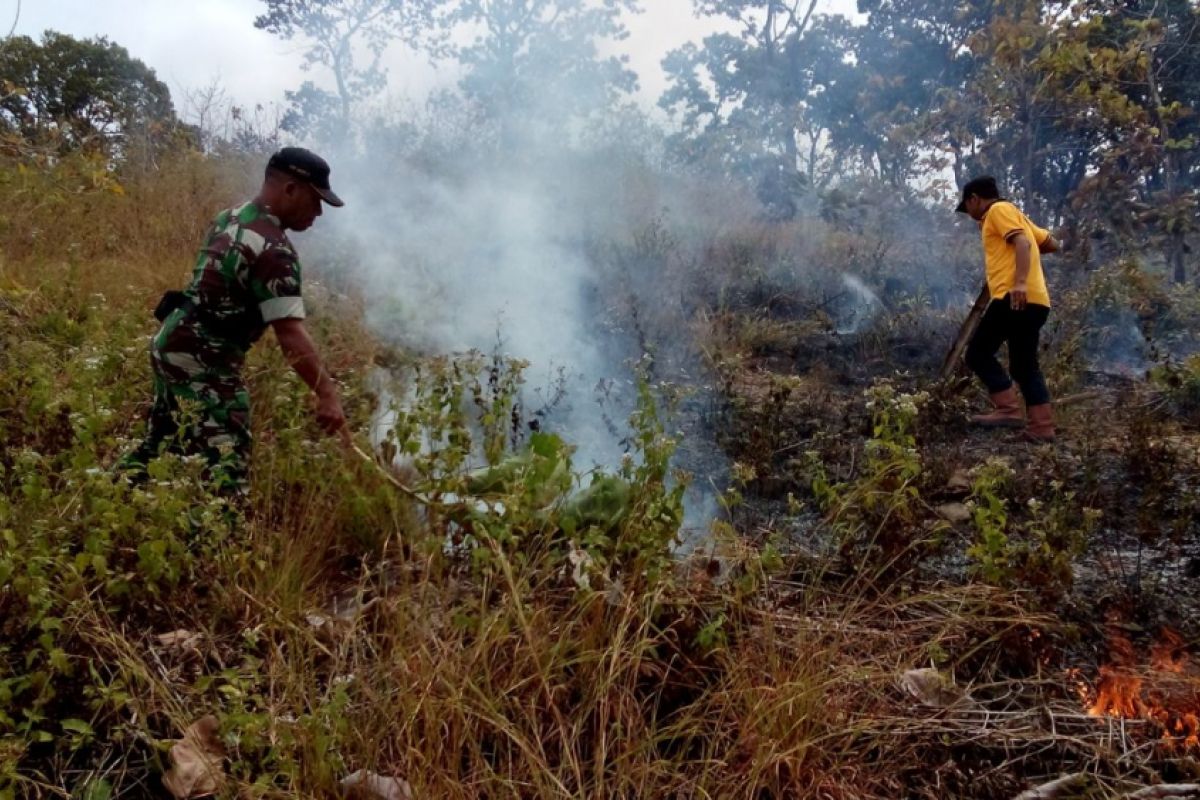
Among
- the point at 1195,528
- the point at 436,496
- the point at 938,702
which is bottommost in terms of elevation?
the point at 938,702

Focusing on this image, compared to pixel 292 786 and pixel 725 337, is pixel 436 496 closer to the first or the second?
pixel 292 786

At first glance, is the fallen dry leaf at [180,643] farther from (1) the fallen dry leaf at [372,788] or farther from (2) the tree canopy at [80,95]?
(2) the tree canopy at [80,95]

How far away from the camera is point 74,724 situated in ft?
6.06

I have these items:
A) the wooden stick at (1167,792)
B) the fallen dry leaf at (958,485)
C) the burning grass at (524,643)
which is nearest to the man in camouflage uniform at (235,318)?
the burning grass at (524,643)

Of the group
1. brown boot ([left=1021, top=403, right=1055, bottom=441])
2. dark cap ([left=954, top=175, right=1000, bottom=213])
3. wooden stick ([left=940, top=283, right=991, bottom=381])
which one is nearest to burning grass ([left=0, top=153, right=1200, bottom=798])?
brown boot ([left=1021, top=403, right=1055, bottom=441])

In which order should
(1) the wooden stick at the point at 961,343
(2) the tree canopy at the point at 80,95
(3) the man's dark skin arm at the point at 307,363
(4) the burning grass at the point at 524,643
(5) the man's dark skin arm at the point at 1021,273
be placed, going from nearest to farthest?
(4) the burning grass at the point at 524,643, (3) the man's dark skin arm at the point at 307,363, (5) the man's dark skin arm at the point at 1021,273, (1) the wooden stick at the point at 961,343, (2) the tree canopy at the point at 80,95

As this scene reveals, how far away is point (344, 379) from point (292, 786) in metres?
3.43

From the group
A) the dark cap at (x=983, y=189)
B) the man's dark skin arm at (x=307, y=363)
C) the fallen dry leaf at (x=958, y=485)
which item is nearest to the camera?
the man's dark skin arm at (x=307, y=363)

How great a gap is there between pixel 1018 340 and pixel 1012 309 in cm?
24

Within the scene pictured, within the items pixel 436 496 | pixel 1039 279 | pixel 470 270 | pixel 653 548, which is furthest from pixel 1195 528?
pixel 470 270

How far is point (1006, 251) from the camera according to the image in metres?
4.98

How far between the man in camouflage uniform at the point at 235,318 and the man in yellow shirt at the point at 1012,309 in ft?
12.9

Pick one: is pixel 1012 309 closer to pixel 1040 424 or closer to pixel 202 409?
pixel 1040 424

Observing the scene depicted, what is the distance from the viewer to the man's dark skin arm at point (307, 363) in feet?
9.61
